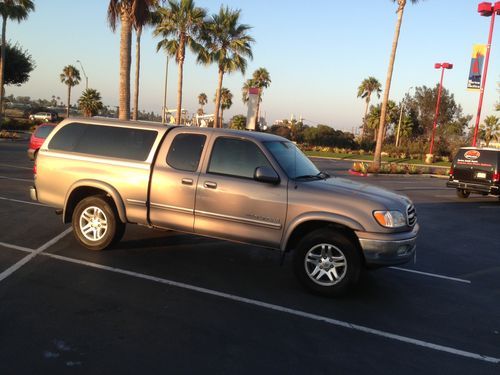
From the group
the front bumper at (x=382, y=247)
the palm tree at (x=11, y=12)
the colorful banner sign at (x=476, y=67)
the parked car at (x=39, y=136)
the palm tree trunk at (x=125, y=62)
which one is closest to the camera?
the front bumper at (x=382, y=247)

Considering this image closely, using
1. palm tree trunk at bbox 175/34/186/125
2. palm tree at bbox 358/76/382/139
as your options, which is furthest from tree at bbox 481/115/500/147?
palm tree trunk at bbox 175/34/186/125

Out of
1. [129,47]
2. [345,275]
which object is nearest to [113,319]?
[345,275]

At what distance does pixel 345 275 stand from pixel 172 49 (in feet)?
104

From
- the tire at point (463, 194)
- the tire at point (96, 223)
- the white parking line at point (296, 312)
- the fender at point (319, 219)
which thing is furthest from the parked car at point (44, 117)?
the fender at point (319, 219)

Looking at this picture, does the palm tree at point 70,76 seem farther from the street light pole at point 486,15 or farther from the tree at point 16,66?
the street light pole at point 486,15

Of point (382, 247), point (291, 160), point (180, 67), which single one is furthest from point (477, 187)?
point (180, 67)

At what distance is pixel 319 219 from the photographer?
536 cm

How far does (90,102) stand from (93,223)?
182 feet

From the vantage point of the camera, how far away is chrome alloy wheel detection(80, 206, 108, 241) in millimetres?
6625

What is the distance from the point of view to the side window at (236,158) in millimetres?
5805

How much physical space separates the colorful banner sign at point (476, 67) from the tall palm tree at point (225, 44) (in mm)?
15852

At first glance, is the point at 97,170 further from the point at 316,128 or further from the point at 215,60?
the point at 316,128

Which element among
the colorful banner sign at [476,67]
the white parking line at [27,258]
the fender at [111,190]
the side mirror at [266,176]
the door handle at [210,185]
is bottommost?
the white parking line at [27,258]

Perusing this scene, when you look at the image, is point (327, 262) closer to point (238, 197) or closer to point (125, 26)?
point (238, 197)
